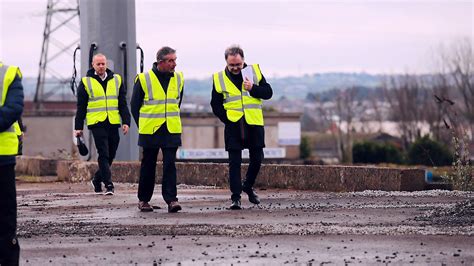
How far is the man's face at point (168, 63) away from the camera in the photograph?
13.8 m

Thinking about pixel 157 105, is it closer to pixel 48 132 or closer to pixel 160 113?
pixel 160 113

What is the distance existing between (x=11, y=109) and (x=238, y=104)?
5668 mm

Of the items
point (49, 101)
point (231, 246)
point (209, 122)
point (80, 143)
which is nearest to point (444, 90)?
point (209, 122)

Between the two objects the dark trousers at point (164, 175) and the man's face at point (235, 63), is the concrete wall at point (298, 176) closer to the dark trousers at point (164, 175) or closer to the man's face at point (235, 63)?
the man's face at point (235, 63)

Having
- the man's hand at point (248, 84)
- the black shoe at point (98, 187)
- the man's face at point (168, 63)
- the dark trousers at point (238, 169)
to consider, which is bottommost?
the black shoe at point (98, 187)

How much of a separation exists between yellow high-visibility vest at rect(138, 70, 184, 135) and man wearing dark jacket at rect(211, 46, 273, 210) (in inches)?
18.4

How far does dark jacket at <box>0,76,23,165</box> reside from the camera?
28.6 ft

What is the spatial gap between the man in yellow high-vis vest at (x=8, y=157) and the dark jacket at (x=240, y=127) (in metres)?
5.31

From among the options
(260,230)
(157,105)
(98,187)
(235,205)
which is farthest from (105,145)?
(260,230)

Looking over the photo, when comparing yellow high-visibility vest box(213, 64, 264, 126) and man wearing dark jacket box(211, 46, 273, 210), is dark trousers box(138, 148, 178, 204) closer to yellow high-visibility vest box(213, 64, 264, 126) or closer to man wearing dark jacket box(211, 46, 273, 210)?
man wearing dark jacket box(211, 46, 273, 210)

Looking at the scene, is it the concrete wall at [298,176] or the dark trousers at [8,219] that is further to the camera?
the concrete wall at [298,176]

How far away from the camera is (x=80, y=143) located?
56.7ft

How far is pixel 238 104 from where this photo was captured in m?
14.2

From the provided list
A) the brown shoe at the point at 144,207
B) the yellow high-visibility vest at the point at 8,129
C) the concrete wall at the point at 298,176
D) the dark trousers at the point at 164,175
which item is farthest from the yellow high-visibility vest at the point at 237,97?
the yellow high-visibility vest at the point at 8,129
